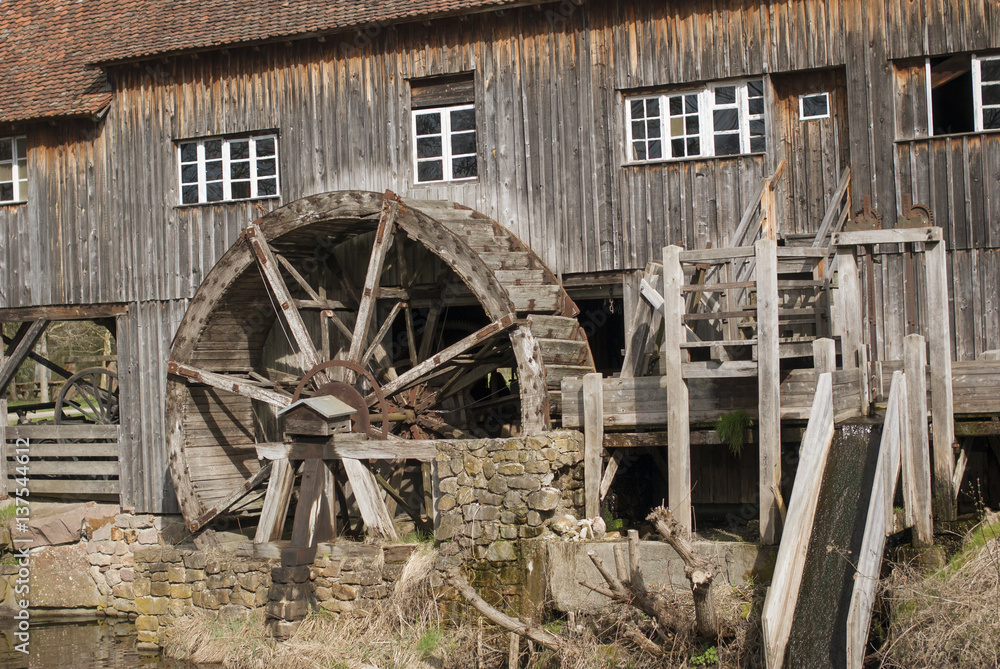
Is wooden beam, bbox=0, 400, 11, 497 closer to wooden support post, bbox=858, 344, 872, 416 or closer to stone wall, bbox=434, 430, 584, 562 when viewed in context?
stone wall, bbox=434, 430, 584, 562

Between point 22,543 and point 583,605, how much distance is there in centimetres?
723

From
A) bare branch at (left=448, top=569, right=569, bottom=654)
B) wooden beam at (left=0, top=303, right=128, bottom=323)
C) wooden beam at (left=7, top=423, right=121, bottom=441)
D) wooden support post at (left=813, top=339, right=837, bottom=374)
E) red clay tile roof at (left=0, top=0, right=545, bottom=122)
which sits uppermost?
red clay tile roof at (left=0, top=0, right=545, bottom=122)

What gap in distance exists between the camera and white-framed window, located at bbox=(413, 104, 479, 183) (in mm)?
11391

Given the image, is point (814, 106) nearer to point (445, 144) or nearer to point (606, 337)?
point (445, 144)

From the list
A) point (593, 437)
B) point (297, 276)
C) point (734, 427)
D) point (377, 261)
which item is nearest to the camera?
point (734, 427)

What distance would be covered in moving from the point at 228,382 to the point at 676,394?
494 cm

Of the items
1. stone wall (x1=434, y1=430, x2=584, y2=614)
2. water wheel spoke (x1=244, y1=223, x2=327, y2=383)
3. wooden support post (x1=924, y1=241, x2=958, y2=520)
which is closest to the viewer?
wooden support post (x1=924, y1=241, x2=958, y2=520)

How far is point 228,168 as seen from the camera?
12125 millimetres

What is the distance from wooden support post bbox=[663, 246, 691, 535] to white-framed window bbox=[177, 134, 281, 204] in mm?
5343

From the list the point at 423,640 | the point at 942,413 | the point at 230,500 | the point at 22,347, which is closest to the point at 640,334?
the point at 942,413

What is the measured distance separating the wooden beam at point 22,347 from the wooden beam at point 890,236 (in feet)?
29.8

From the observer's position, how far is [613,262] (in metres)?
10.7

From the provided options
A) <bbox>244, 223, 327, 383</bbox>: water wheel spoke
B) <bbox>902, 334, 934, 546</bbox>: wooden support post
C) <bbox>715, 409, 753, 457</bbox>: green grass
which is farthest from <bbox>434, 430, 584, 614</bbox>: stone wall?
<bbox>902, 334, 934, 546</bbox>: wooden support post

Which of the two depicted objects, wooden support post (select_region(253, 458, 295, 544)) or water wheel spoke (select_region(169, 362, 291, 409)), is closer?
wooden support post (select_region(253, 458, 295, 544))
